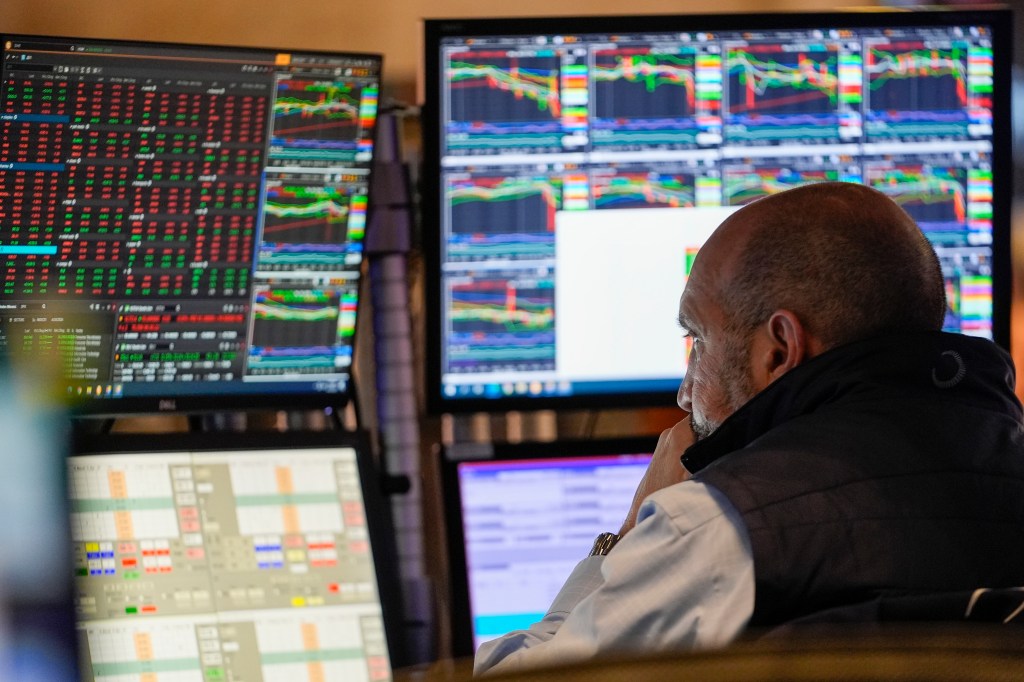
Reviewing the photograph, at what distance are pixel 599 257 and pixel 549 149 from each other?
0.19 m

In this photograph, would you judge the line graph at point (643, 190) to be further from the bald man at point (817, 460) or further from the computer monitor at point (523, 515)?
the bald man at point (817, 460)

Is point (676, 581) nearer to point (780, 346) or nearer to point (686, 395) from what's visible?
point (780, 346)

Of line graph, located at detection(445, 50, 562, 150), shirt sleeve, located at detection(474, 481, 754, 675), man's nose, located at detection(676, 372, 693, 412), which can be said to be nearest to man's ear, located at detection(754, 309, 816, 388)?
man's nose, located at detection(676, 372, 693, 412)

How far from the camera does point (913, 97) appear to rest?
80.8 inches

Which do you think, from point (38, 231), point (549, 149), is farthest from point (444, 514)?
point (38, 231)

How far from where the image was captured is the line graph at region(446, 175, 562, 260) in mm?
2010

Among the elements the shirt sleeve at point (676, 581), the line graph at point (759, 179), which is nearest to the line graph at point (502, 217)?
the line graph at point (759, 179)

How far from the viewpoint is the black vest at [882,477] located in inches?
42.1

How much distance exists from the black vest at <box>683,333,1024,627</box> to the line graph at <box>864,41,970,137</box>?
87 centimetres

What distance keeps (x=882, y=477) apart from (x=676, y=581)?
205 mm

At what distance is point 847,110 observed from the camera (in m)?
2.04

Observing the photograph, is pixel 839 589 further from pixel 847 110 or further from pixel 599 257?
pixel 847 110

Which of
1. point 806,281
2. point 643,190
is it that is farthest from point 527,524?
point 806,281

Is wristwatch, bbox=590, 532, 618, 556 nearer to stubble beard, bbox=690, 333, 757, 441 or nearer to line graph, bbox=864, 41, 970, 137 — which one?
stubble beard, bbox=690, 333, 757, 441
